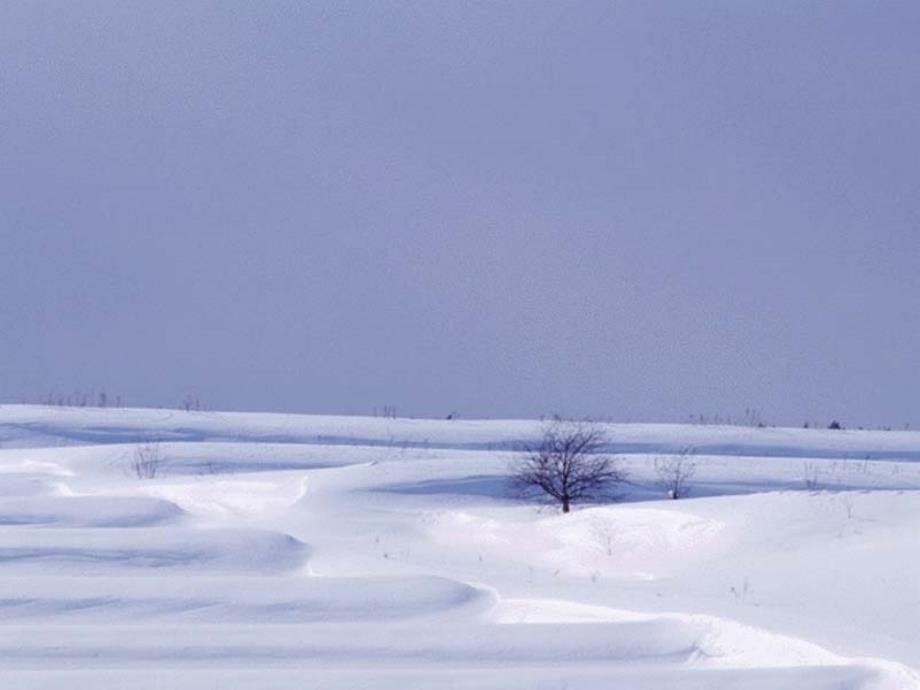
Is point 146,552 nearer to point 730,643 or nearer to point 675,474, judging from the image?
point 730,643

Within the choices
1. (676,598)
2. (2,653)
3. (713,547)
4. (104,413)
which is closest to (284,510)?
(713,547)

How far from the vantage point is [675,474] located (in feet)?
68.6

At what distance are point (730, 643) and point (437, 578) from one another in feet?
9.35

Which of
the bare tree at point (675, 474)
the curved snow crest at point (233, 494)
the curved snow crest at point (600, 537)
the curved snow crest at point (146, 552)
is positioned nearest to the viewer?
the curved snow crest at point (146, 552)

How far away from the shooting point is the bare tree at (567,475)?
19.0 meters

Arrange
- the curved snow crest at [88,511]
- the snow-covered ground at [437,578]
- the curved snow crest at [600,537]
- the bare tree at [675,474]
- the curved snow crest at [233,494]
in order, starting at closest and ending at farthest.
→ the snow-covered ground at [437,578] → the curved snow crest at [600,537] → the curved snow crest at [88,511] → the curved snow crest at [233,494] → the bare tree at [675,474]

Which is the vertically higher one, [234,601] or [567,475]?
[567,475]

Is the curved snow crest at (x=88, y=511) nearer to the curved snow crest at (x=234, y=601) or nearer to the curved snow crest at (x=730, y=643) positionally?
the curved snow crest at (x=234, y=601)

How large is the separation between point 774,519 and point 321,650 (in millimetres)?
6211

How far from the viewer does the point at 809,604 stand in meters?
11.4

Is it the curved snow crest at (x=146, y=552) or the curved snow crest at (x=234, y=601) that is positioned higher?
the curved snow crest at (x=146, y=552)

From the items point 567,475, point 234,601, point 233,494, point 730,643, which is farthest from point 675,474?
point 730,643

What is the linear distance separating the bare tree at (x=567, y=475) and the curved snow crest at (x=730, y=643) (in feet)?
23.2

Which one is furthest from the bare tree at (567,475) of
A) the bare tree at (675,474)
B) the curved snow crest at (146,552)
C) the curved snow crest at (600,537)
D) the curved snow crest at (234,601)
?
the curved snow crest at (234,601)
